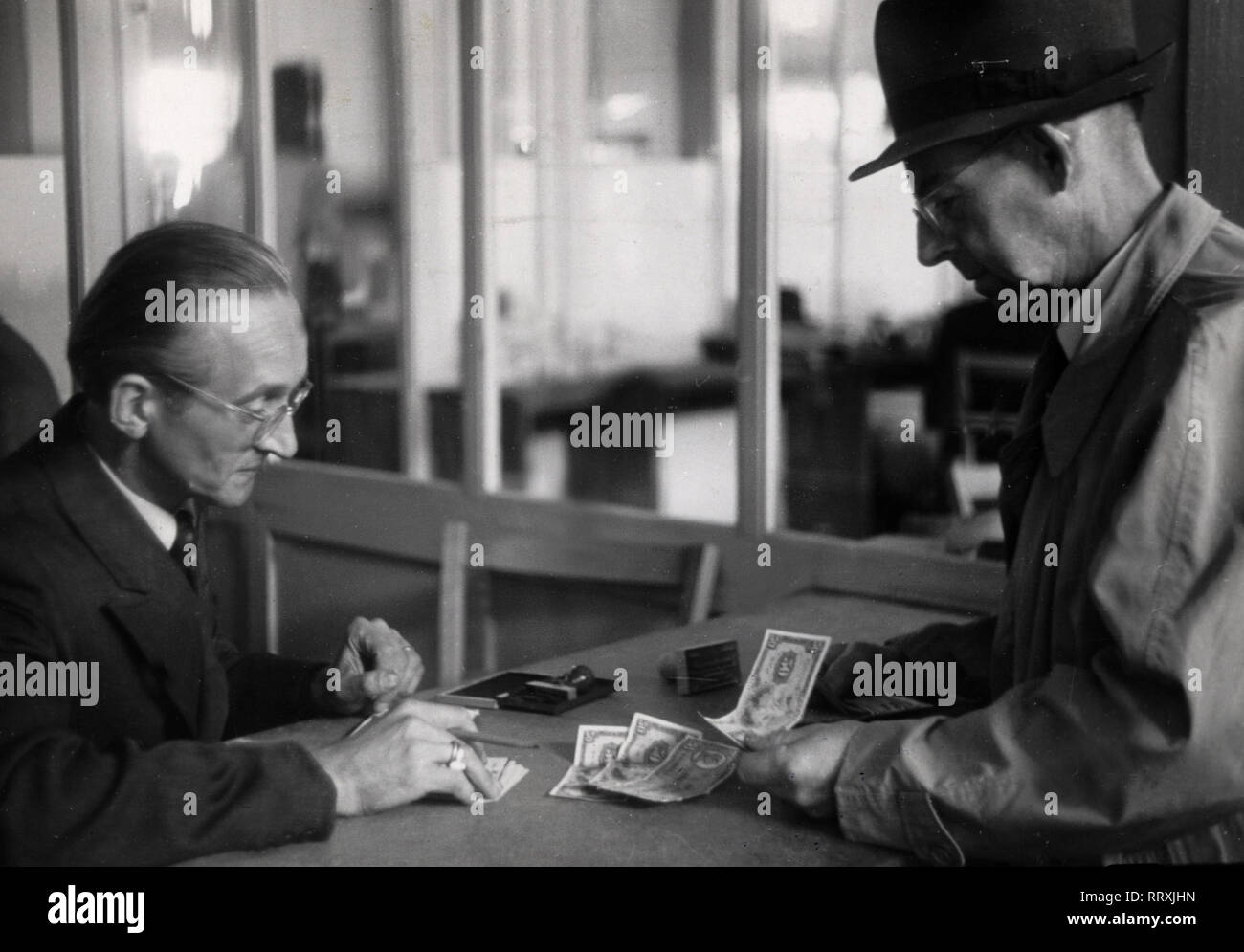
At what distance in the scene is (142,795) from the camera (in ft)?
5.36

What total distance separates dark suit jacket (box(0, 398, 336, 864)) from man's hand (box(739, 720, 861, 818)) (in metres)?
0.56

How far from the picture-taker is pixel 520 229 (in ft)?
9.00

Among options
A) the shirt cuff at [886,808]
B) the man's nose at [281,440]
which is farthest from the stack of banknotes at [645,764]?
the man's nose at [281,440]

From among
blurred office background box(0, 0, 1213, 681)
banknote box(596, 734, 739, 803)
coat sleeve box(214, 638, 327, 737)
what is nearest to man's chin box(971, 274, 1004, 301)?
blurred office background box(0, 0, 1213, 681)

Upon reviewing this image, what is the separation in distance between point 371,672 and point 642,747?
49 centimetres

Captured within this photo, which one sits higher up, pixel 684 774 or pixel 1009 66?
pixel 1009 66

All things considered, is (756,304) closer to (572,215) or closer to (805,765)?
(572,215)

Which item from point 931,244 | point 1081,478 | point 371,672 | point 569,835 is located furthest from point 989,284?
point 371,672

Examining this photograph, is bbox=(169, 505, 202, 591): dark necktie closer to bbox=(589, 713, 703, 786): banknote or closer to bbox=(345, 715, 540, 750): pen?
bbox=(345, 715, 540, 750): pen

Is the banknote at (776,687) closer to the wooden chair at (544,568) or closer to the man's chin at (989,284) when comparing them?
the wooden chair at (544,568)

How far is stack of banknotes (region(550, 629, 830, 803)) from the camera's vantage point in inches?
71.6
